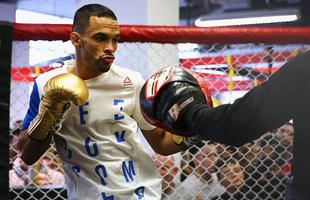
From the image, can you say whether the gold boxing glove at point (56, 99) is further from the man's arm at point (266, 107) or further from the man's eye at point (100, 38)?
the man's arm at point (266, 107)

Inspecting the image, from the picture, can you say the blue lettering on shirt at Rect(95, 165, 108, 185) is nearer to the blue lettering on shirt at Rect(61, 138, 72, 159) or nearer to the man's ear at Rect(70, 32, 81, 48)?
the blue lettering on shirt at Rect(61, 138, 72, 159)

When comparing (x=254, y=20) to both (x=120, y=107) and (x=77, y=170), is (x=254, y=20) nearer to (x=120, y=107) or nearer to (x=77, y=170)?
(x=120, y=107)

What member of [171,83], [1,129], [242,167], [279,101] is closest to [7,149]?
[1,129]

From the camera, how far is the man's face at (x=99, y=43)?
1440 millimetres

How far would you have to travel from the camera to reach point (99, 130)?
1.47 metres

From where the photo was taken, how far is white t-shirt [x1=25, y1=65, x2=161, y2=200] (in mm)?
1449

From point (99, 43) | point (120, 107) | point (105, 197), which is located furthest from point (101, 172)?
point (99, 43)

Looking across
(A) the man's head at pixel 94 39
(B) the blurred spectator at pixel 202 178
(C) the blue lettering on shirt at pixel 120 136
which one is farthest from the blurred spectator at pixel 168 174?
(A) the man's head at pixel 94 39

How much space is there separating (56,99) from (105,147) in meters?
0.22

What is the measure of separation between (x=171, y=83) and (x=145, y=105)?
3.4 inches

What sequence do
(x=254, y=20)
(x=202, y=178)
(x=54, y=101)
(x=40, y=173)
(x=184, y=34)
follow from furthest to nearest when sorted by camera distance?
(x=254, y=20) → (x=40, y=173) → (x=202, y=178) → (x=184, y=34) → (x=54, y=101)

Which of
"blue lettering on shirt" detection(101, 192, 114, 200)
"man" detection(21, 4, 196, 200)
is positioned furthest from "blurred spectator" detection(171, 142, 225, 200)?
"blue lettering on shirt" detection(101, 192, 114, 200)

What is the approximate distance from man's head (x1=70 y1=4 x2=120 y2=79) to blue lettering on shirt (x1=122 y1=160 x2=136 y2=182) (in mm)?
297

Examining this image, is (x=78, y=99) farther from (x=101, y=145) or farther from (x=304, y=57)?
(x=304, y=57)
